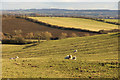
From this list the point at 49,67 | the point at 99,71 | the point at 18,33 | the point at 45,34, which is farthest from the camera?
the point at 18,33

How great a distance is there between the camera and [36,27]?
4882 inches

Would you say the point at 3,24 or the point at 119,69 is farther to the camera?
the point at 3,24

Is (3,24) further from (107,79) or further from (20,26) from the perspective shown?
(107,79)

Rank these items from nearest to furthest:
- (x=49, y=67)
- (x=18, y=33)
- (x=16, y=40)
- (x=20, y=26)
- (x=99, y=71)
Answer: (x=99, y=71) < (x=49, y=67) < (x=16, y=40) < (x=18, y=33) < (x=20, y=26)

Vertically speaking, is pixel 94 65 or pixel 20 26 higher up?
pixel 20 26

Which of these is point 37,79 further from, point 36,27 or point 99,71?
point 36,27

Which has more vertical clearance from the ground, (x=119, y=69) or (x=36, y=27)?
(x=36, y=27)

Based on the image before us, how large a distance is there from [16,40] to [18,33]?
21.7m

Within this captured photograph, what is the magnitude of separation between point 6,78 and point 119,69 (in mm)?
11940

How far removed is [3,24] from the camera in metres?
128

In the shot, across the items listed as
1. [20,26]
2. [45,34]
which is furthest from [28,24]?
[45,34]

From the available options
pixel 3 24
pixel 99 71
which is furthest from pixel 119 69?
pixel 3 24

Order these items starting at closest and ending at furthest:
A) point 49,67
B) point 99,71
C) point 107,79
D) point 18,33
Answer: point 107,79
point 99,71
point 49,67
point 18,33

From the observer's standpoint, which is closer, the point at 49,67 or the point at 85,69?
the point at 85,69
